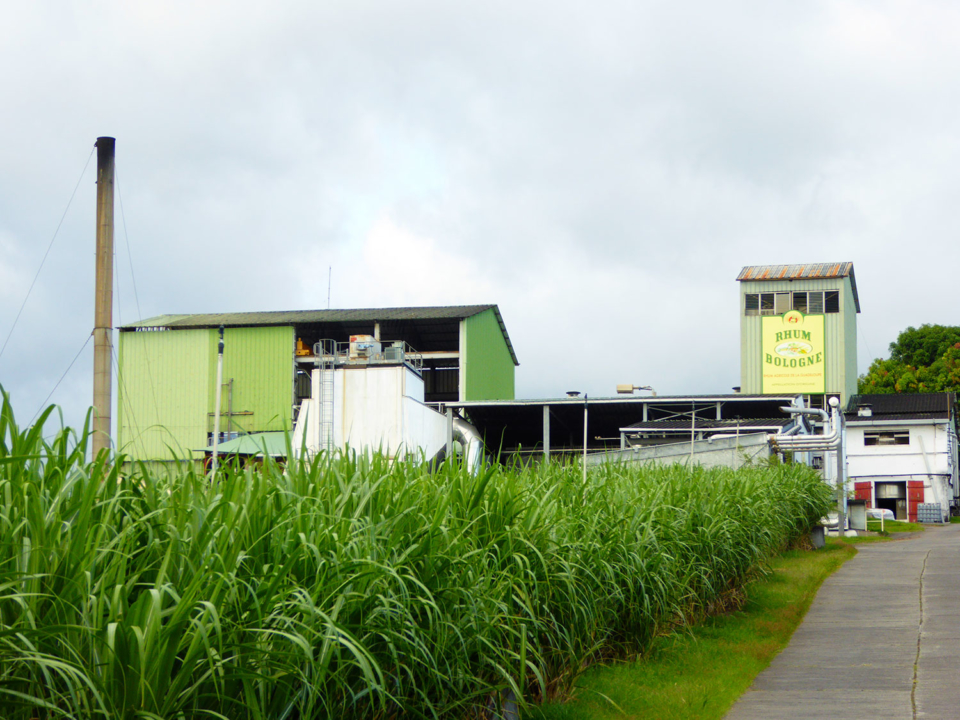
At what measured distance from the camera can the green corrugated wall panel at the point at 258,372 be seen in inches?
1594

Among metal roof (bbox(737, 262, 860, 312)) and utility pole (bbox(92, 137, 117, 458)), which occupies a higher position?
metal roof (bbox(737, 262, 860, 312))

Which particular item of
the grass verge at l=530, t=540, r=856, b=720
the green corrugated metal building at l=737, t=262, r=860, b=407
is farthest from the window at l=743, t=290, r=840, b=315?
the grass verge at l=530, t=540, r=856, b=720

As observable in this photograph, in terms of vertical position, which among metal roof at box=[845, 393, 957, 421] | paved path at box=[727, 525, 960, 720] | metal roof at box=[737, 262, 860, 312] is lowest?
paved path at box=[727, 525, 960, 720]

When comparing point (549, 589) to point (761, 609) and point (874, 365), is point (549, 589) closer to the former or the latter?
point (761, 609)

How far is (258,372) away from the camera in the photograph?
40875 mm

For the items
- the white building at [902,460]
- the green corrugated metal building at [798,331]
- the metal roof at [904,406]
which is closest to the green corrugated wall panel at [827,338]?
the green corrugated metal building at [798,331]

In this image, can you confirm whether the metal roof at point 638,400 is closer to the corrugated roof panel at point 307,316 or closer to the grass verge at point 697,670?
the corrugated roof panel at point 307,316

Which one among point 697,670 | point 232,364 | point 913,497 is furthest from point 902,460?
point 697,670

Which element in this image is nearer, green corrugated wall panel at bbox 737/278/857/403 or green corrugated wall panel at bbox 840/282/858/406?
green corrugated wall panel at bbox 737/278/857/403

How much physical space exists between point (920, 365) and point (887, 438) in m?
17.7

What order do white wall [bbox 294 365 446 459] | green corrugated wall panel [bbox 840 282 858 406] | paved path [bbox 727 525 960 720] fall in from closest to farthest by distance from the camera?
paved path [bbox 727 525 960 720] → white wall [bbox 294 365 446 459] → green corrugated wall panel [bbox 840 282 858 406]

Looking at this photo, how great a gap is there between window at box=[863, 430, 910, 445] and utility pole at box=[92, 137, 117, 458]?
35191mm

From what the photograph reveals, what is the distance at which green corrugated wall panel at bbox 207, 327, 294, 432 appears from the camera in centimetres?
4050

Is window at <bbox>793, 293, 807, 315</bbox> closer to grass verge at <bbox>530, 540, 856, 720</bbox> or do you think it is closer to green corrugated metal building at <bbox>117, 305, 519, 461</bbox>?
green corrugated metal building at <bbox>117, 305, 519, 461</bbox>
